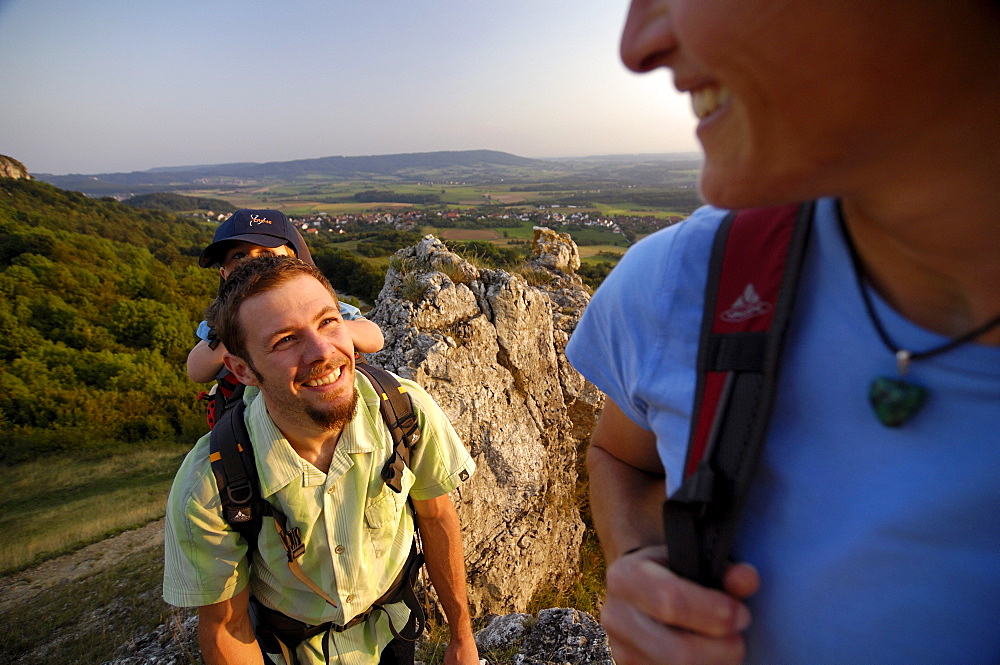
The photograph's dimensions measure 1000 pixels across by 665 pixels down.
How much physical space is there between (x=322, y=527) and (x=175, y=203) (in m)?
95.6

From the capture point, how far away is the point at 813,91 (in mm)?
613

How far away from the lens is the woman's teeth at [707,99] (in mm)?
717

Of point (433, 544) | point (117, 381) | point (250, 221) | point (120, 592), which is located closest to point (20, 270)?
point (117, 381)

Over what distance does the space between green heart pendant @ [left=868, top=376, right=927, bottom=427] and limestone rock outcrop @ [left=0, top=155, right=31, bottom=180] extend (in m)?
84.5

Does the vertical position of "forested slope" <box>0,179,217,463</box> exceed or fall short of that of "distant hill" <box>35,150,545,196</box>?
it falls short

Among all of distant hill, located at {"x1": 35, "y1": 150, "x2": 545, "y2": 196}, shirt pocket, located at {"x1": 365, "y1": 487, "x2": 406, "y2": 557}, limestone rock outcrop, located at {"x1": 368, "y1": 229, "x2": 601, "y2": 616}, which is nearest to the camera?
shirt pocket, located at {"x1": 365, "y1": 487, "x2": 406, "y2": 557}

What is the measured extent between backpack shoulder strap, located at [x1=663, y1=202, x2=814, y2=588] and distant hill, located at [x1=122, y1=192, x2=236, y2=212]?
87.4 metres

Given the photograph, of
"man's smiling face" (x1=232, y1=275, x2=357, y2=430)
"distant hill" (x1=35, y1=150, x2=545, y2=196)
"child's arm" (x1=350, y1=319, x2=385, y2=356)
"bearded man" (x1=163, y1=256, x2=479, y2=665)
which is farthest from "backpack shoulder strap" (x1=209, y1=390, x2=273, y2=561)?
"distant hill" (x1=35, y1=150, x2=545, y2=196)

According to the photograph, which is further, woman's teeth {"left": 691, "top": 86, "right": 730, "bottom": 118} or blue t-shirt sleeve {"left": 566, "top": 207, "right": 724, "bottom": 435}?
blue t-shirt sleeve {"left": 566, "top": 207, "right": 724, "bottom": 435}

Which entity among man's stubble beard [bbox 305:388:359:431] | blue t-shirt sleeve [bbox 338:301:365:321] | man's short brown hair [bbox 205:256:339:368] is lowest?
man's stubble beard [bbox 305:388:359:431]

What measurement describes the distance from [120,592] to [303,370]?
7363 mm

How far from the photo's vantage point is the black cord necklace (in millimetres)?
710

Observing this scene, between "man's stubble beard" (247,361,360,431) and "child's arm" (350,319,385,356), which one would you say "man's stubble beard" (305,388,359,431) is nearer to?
"man's stubble beard" (247,361,360,431)

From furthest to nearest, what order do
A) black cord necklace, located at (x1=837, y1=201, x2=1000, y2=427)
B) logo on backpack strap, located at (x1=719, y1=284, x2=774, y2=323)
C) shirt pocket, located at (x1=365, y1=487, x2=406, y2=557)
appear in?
shirt pocket, located at (x1=365, y1=487, x2=406, y2=557) < logo on backpack strap, located at (x1=719, y1=284, x2=774, y2=323) < black cord necklace, located at (x1=837, y1=201, x2=1000, y2=427)
